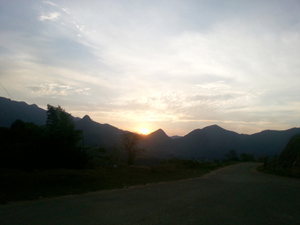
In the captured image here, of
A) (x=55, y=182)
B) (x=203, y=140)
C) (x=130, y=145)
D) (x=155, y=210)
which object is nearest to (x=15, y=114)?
(x=130, y=145)

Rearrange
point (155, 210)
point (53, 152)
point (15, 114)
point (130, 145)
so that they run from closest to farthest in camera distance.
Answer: point (155, 210) < point (53, 152) < point (130, 145) < point (15, 114)

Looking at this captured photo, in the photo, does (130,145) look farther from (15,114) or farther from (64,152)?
(15,114)

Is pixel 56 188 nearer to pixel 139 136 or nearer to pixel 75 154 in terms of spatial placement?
Answer: pixel 75 154

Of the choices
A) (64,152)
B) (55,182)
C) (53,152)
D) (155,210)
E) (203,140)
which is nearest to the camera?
(155,210)

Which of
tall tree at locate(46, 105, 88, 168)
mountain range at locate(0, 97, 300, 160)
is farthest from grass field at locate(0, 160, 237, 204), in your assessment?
mountain range at locate(0, 97, 300, 160)

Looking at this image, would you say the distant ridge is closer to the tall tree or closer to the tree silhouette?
the tree silhouette

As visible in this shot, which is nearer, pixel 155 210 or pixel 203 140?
pixel 155 210

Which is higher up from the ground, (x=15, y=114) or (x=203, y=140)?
(x=15, y=114)

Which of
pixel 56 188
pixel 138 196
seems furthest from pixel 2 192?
pixel 138 196

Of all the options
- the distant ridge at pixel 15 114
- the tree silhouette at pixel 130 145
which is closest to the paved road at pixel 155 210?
the tree silhouette at pixel 130 145

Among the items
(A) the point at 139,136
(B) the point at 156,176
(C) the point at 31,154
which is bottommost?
(B) the point at 156,176

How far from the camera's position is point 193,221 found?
631 cm

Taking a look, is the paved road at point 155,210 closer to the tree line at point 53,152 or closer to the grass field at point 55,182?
the grass field at point 55,182

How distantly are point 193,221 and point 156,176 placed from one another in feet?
36.1
